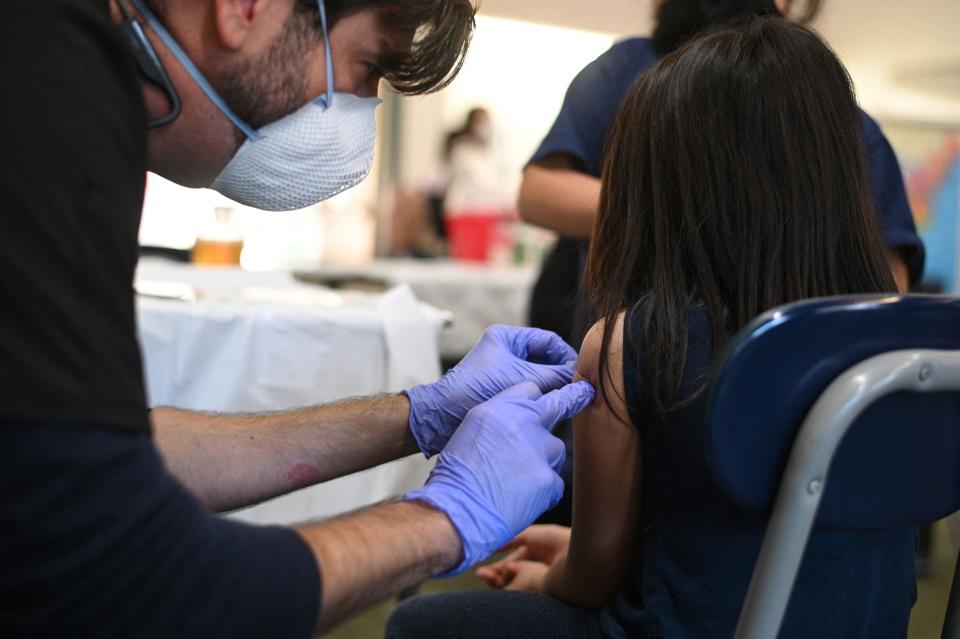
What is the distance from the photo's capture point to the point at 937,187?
11.7ft

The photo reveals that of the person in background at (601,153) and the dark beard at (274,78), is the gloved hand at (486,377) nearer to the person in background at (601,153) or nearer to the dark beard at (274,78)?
the person in background at (601,153)

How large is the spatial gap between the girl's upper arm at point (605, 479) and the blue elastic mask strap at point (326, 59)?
32 centimetres

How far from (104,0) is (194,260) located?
214 cm

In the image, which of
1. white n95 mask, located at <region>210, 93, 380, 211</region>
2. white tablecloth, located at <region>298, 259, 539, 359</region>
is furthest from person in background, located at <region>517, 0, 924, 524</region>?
white tablecloth, located at <region>298, 259, 539, 359</region>

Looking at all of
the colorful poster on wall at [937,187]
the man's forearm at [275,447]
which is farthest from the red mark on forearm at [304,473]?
the colorful poster on wall at [937,187]

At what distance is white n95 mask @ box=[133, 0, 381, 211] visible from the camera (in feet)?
2.81

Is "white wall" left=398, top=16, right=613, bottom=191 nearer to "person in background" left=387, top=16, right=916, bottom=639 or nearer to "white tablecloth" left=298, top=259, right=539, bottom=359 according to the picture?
→ "white tablecloth" left=298, top=259, right=539, bottom=359

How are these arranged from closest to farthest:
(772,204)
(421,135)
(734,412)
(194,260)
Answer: (734,412)
(772,204)
(194,260)
(421,135)

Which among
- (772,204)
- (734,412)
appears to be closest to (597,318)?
(772,204)

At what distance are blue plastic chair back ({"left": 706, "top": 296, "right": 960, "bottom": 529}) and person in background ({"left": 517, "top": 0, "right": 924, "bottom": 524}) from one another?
54cm

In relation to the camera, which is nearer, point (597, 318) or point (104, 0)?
point (104, 0)

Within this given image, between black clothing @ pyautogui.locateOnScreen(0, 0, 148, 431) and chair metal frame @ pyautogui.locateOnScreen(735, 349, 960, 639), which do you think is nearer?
black clothing @ pyautogui.locateOnScreen(0, 0, 148, 431)

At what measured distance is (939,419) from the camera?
68cm

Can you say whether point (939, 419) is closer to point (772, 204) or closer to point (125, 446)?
point (772, 204)
